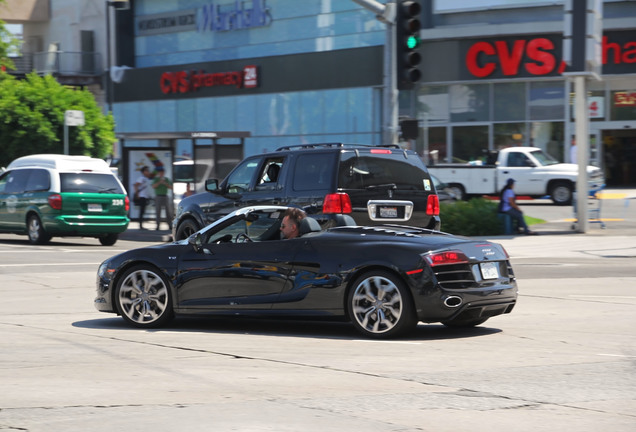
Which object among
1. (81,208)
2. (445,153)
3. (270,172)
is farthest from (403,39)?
(445,153)

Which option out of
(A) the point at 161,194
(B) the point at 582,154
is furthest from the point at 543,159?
(A) the point at 161,194

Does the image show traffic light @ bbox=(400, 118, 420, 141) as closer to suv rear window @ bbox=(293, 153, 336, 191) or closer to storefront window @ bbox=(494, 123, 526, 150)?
suv rear window @ bbox=(293, 153, 336, 191)

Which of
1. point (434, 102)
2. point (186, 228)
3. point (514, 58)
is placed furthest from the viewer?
point (434, 102)

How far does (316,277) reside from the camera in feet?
33.0

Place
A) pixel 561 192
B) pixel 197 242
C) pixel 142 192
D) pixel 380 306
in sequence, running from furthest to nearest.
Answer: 1. pixel 561 192
2. pixel 142 192
3. pixel 197 242
4. pixel 380 306

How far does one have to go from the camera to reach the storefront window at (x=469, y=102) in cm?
4159

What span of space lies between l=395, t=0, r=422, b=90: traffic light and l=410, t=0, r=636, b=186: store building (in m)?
20.6

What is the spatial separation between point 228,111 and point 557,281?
3651 cm

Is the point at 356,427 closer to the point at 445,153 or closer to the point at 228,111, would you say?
the point at 445,153

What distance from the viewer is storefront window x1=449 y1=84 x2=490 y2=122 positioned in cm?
4159

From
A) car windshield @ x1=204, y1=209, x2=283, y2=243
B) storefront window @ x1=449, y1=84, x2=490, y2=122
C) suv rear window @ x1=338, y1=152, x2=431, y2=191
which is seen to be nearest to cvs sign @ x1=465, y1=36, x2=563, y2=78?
storefront window @ x1=449, y1=84, x2=490, y2=122

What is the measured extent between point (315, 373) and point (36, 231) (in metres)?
16.9

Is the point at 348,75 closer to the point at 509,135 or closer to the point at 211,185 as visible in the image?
the point at 509,135

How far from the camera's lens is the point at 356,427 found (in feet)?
20.3
